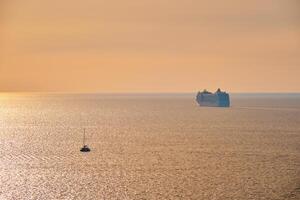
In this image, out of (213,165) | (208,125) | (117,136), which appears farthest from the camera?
(208,125)

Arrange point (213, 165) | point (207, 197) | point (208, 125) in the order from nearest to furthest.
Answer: point (207, 197)
point (213, 165)
point (208, 125)

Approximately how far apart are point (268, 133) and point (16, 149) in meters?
75.6

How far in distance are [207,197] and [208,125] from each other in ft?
410

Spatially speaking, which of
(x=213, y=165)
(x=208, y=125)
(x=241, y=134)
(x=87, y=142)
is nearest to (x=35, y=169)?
(x=213, y=165)

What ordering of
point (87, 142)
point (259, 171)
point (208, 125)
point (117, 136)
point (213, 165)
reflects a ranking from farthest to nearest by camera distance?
point (208, 125) → point (117, 136) → point (87, 142) → point (213, 165) → point (259, 171)

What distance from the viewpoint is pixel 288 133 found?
154 meters

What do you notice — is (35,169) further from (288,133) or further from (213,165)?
(288,133)

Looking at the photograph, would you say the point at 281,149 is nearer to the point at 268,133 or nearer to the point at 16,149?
the point at 268,133

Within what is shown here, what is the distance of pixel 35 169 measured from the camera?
86250 mm

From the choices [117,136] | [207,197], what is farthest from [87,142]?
[207,197]

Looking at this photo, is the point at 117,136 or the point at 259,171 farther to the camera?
the point at 117,136

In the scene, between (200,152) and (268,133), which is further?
(268,133)

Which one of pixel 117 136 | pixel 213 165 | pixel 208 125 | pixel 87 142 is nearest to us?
pixel 213 165

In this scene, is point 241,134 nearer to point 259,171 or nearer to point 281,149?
point 281,149
